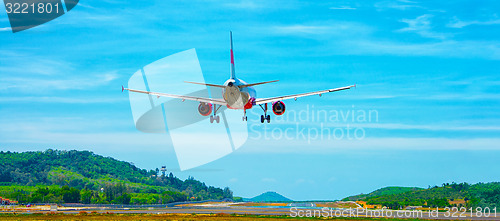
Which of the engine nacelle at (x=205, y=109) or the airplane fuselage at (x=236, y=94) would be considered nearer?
the airplane fuselage at (x=236, y=94)

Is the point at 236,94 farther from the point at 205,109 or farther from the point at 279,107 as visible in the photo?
the point at 205,109

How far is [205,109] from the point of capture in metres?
97.1

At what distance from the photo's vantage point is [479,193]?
589 feet

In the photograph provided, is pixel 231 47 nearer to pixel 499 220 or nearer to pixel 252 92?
pixel 252 92

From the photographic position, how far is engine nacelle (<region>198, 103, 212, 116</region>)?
318 ft

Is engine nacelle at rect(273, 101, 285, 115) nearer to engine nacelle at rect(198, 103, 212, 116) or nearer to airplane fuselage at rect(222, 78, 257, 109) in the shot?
airplane fuselage at rect(222, 78, 257, 109)

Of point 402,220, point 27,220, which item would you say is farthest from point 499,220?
point 27,220

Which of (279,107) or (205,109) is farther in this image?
(205,109)

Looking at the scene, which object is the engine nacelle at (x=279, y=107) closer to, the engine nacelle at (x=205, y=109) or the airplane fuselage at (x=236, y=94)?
the airplane fuselage at (x=236, y=94)

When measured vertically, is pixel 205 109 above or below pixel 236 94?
below

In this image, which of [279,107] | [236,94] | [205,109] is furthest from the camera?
[205,109]

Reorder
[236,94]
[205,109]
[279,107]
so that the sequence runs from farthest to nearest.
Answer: [205,109], [279,107], [236,94]

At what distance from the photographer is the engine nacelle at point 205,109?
96.9m

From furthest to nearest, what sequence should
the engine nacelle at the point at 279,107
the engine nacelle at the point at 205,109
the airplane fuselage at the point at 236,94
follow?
1. the engine nacelle at the point at 205,109
2. the engine nacelle at the point at 279,107
3. the airplane fuselage at the point at 236,94
